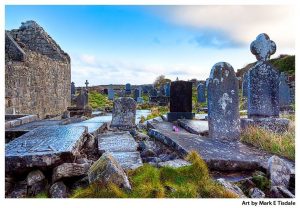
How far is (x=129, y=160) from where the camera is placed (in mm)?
4719

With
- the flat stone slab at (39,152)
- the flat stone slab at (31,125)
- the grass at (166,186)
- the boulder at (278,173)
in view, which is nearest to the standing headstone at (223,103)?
the boulder at (278,173)

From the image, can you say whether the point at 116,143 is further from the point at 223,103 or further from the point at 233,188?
the point at 233,188

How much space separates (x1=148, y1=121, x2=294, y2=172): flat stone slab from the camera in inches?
187

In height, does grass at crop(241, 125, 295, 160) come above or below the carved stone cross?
below

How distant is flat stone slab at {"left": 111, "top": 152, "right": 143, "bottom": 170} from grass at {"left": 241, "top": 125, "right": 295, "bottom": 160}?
8.89 ft

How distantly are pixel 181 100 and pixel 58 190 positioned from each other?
7933mm

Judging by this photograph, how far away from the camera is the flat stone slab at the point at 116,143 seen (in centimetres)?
556

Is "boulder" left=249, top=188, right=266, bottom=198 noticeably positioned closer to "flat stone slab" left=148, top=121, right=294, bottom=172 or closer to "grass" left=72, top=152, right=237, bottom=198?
"grass" left=72, top=152, right=237, bottom=198

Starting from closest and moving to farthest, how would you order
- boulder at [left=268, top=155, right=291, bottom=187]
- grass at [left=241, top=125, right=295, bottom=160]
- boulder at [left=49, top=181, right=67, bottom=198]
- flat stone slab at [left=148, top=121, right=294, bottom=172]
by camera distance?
boulder at [left=49, top=181, right=67, bottom=198] < boulder at [left=268, top=155, right=291, bottom=187] < flat stone slab at [left=148, top=121, right=294, bottom=172] < grass at [left=241, top=125, right=295, bottom=160]

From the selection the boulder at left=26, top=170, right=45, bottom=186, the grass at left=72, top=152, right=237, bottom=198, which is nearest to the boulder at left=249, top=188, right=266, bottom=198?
the grass at left=72, top=152, right=237, bottom=198

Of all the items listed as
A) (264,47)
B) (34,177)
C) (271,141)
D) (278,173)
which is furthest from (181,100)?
(34,177)

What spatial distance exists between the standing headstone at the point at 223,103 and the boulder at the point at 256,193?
113 inches

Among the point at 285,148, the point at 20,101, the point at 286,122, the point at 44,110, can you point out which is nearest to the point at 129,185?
the point at 285,148
